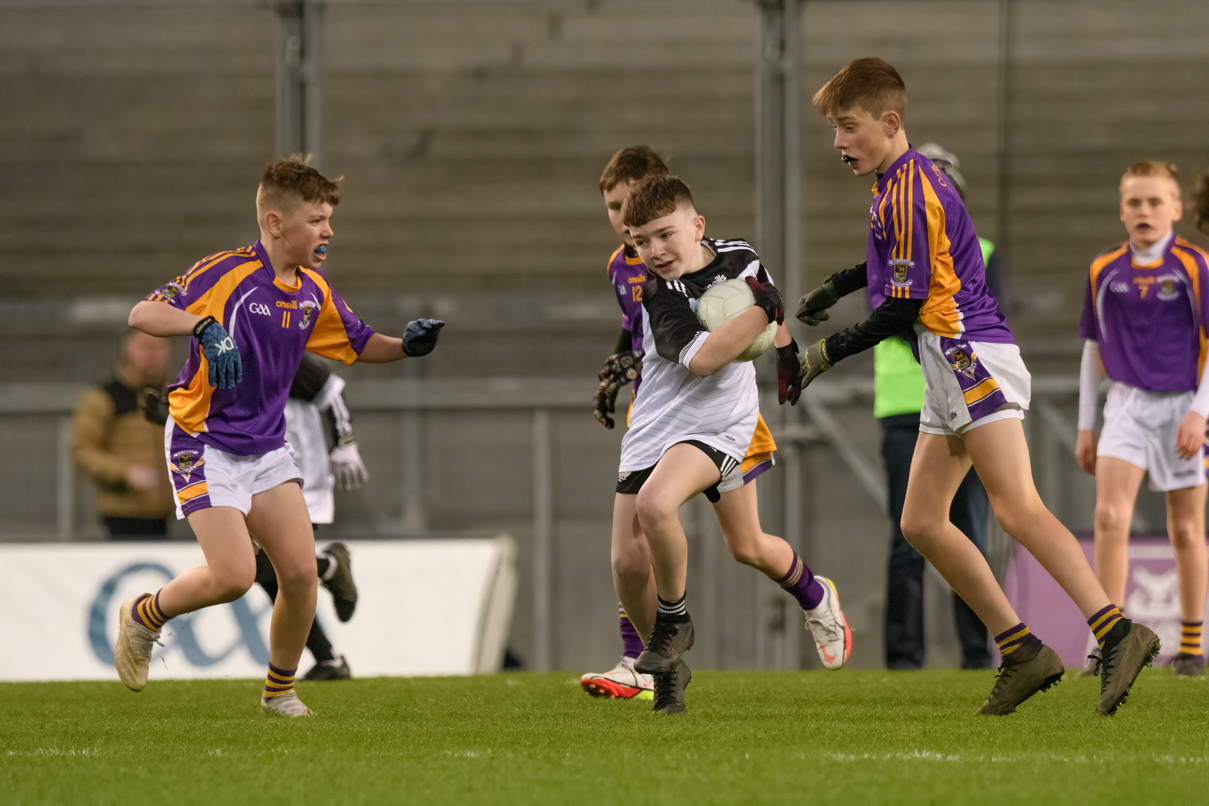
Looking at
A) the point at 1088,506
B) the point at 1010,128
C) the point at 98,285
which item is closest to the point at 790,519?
the point at 1088,506

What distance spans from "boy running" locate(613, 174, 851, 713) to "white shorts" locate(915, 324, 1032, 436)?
0.47 m

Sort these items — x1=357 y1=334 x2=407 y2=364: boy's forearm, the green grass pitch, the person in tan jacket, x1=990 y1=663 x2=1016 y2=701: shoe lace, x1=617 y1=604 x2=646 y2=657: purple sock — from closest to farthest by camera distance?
the green grass pitch < x1=990 y1=663 x2=1016 y2=701: shoe lace < x1=357 y1=334 x2=407 y2=364: boy's forearm < x1=617 y1=604 x2=646 y2=657: purple sock < the person in tan jacket

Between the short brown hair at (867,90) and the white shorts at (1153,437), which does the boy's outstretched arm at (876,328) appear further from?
the white shorts at (1153,437)

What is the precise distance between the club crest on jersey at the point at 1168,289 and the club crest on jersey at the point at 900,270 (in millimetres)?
2516

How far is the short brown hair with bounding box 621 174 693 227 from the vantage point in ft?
14.6

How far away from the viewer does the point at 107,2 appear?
10.6m

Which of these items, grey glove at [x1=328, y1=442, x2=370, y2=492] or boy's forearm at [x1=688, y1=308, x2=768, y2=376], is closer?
boy's forearm at [x1=688, y1=308, x2=768, y2=376]

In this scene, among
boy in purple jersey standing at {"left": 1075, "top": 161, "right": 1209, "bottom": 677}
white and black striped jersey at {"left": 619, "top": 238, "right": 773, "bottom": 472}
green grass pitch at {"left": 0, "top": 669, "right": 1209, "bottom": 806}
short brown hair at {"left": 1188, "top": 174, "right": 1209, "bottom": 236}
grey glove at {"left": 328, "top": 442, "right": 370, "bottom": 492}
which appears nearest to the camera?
green grass pitch at {"left": 0, "top": 669, "right": 1209, "bottom": 806}

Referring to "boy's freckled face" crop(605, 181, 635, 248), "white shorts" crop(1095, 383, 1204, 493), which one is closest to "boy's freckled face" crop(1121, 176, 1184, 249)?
"white shorts" crop(1095, 383, 1204, 493)

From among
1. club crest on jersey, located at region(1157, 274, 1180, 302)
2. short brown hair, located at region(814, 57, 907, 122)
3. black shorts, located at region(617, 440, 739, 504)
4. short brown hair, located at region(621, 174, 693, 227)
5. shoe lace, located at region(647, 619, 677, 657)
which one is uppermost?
short brown hair, located at region(814, 57, 907, 122)

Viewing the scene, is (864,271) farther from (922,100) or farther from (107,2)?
(107,2)

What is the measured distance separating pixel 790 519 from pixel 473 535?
2075 mm

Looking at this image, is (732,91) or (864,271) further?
(732,91)

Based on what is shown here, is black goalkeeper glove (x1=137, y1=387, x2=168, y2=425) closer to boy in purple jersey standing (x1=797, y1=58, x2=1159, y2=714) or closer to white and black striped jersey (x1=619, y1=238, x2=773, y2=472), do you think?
white and black striped jersey (x1=619, y1=238, x2=773, y2=472)
